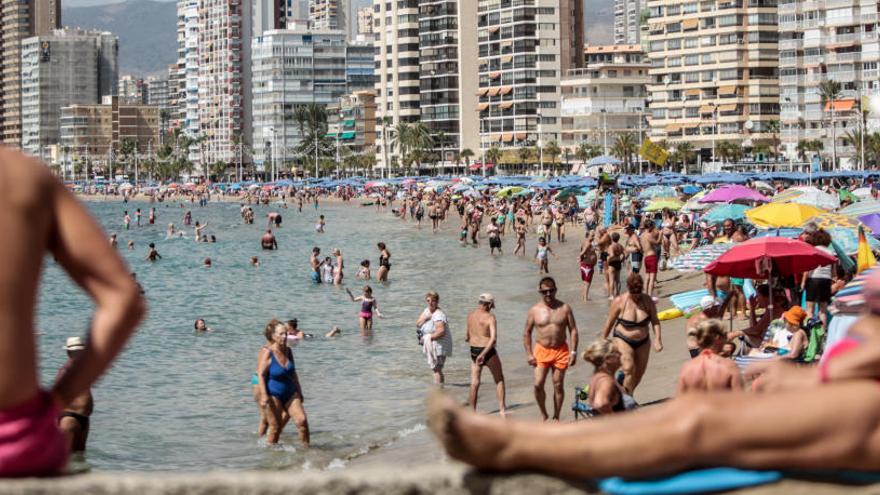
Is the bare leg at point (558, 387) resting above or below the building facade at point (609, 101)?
below

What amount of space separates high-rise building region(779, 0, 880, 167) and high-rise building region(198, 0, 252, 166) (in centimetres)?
10107

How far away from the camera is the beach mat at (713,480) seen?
2953mm

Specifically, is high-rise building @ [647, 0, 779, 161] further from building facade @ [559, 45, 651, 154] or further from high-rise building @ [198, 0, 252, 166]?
high-rise building @ [198, 0, 252, 166]

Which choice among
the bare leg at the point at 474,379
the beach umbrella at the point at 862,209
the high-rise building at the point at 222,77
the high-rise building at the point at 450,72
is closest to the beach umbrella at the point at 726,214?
the beach umbrella at the point at 862,209

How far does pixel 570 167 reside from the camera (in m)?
116

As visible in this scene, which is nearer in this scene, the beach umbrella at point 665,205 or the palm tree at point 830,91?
the beach umbrella at point 665,205

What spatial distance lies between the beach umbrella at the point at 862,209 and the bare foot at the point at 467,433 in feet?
48.2

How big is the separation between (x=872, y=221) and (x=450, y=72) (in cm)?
10989

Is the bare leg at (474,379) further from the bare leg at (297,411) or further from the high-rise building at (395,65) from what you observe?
the high-rise building at (395,65)

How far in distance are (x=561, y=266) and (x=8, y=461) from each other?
32.3m

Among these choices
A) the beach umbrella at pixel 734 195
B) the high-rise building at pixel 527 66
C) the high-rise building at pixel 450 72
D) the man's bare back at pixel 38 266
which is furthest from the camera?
the high-rise building at pixel 450 72

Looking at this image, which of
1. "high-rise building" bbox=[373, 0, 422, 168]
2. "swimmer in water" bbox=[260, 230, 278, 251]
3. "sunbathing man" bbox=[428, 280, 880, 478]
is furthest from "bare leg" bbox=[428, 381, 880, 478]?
"high-rise building" bbox=[373, 0, 422, 168]

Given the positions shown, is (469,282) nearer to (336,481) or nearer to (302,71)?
(336,481)

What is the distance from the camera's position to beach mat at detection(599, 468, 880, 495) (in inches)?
116
